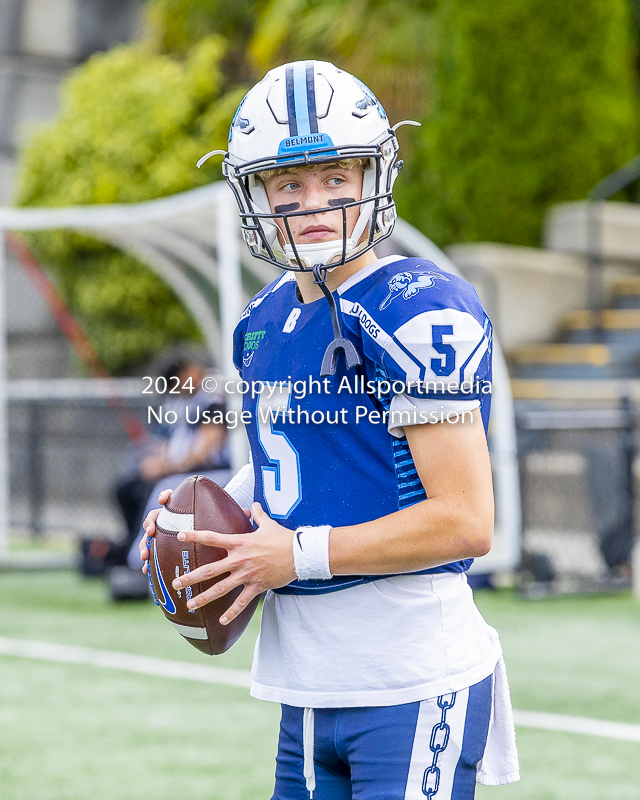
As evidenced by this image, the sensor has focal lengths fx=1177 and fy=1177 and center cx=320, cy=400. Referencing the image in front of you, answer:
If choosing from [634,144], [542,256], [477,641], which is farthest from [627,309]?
[477,641]

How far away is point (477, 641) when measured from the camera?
1.99m

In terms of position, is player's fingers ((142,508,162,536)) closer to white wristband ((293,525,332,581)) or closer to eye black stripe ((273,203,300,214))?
white wristband ((293,525,332,581))

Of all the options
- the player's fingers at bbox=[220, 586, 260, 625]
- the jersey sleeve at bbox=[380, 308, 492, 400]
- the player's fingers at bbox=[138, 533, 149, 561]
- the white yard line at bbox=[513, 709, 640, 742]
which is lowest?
the white yard line at bbox=[513, 709, 640, 742]

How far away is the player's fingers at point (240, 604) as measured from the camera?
6.15ft

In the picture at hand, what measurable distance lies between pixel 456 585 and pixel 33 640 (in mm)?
5243

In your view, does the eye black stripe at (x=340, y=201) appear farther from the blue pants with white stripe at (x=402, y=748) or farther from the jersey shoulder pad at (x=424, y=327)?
the blue pants with white stripe at (x=402, y=748)

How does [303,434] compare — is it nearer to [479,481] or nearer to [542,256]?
[479,481]

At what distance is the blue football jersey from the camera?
70.8 inches

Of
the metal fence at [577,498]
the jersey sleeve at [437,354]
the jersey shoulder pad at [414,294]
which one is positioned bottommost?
the metal fence at [577,498]

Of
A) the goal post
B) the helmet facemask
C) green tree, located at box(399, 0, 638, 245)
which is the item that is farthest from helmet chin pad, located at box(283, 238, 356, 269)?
green tree, located at box(399, 0, 638, 245)

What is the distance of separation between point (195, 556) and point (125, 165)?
14.5 metres

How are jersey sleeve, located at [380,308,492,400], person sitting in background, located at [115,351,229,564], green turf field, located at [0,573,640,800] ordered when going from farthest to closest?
person sitting in background, located at [115,351,229,564] → green turf field, located at [0,573,640,800] → jersey sleeve, located at [380,308,492,400]

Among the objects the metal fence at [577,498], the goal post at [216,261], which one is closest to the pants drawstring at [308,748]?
the goal post at [216,261]

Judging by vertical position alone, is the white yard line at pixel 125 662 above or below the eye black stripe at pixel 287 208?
below
